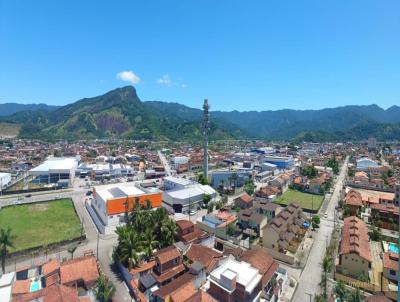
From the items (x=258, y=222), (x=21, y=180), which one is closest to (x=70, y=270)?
(x=258, y=222)

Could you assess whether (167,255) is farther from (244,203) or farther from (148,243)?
(244,203)

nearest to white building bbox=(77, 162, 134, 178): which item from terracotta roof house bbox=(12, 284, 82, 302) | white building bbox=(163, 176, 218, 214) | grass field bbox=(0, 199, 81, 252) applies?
grass field bbox=(0, 199, 81, 252)

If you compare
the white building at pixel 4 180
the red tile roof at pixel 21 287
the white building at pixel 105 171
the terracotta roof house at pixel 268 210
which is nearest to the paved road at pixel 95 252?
the red tile roof at pixel 21 287

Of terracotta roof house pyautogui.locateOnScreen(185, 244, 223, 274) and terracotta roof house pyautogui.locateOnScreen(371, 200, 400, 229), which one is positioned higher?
terracotta roof house pyautogui.locateOnScreen(185, 244, 223, 274)

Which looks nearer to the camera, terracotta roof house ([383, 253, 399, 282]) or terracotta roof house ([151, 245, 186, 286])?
terracotta roof house ([151, 245, 186, 286])

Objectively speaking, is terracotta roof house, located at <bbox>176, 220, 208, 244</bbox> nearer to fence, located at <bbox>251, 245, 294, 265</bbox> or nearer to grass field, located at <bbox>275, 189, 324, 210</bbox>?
fence, located at <bbox>251, 245, 294, 265</bbox>

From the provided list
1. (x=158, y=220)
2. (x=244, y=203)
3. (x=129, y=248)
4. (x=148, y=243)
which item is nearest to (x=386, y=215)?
(x=244, y=203)

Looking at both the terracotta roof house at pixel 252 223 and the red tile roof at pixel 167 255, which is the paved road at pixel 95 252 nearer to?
the red tile roof at pixel 167 255

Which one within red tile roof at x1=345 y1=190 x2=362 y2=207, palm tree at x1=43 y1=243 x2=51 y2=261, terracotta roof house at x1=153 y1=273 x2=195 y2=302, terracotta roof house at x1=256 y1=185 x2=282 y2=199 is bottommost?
palm tree at x1=43 y1=243 x2=51 y2=261
